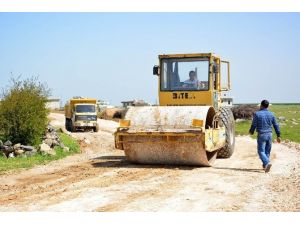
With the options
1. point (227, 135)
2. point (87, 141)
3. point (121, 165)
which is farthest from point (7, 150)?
point (227, 135)

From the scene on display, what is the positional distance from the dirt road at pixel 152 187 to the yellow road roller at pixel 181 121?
0.40 metres

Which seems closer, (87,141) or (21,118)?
(21,118)

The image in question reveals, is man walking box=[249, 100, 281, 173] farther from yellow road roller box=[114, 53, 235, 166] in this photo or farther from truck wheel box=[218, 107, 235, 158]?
truck wheel box=[218, 107, 235, 158]

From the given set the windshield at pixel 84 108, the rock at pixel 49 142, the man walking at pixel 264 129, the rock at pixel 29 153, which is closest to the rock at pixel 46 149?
the rock at pixel 29 153

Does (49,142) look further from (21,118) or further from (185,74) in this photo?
(185,74)

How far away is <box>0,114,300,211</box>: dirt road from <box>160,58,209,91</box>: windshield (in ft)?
7.91

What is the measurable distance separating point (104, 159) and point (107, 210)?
7.96 metres

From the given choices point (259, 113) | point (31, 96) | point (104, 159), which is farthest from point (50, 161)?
point (259, 113)

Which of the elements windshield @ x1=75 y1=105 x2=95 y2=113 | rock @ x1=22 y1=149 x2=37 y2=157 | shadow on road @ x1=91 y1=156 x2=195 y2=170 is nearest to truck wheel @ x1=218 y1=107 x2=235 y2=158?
shadow on road @ x1=91 y1=156 x2=195 y2=170

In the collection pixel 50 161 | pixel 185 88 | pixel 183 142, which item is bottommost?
pixel 50 161

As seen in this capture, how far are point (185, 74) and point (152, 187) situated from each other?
5324 mm

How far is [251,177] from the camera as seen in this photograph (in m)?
11.0

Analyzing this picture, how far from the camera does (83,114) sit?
31172 millimetres

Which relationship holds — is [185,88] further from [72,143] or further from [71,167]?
[72,143]
